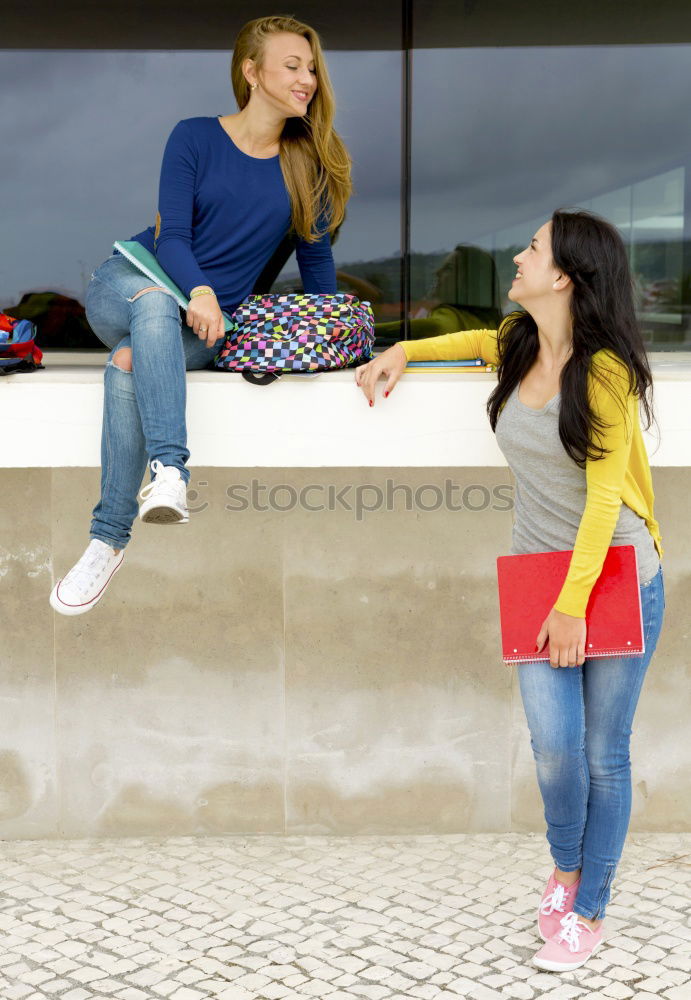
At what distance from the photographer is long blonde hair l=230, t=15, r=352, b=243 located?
3.36 metres

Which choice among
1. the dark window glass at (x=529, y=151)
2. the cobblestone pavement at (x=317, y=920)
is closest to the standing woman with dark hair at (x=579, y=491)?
the cobblestone pavement at (x=317, y=920)

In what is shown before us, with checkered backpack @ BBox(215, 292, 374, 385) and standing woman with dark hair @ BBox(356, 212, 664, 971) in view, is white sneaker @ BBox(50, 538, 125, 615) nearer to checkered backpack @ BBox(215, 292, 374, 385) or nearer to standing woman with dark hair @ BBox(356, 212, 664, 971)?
checkered backpack @ BBox(215, 292, 374, 385)

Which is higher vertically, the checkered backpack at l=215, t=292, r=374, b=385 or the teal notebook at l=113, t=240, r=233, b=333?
the teal notebook at l=113, t=240, r=233, b=333

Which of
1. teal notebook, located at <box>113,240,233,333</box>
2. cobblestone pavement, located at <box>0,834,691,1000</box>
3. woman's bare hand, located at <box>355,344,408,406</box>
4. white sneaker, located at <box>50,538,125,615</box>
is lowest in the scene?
cobblestone pavement, located at <box>0,834,691,1000</box>

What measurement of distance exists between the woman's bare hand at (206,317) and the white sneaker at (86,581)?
68cm

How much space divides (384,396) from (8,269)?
262 cm

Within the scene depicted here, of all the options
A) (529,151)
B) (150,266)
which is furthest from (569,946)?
(529,151)

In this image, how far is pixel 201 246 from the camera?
336 cm

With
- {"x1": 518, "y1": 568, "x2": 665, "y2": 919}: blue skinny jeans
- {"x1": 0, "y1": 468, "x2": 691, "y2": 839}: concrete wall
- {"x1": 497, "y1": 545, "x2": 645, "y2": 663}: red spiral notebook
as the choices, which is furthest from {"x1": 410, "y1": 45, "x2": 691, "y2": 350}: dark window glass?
{"x1": 518, "y1": 568, "x2": 665, "y2": 919}: blue skinny jeans

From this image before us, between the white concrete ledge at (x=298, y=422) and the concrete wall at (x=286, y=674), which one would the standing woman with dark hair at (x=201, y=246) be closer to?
the white concrete ledge at (x=298, y=422)

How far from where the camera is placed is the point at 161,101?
201 inches

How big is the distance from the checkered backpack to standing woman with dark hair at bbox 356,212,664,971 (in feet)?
1.92

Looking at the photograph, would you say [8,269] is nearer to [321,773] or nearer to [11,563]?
[11,563]

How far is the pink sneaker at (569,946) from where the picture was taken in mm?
3135
